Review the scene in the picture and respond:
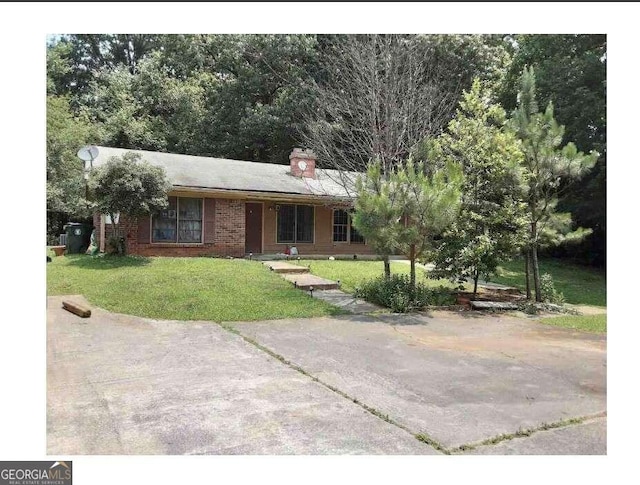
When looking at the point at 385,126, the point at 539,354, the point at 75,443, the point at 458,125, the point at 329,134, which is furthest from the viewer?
the point at 329,134

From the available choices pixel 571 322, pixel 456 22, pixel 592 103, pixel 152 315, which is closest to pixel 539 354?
pixel 571 322

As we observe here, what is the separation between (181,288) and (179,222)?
5.13m

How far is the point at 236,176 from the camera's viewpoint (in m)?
15.5

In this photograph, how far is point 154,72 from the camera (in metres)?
26.8

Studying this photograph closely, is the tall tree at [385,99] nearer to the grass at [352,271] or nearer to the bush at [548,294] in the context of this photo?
the grass at [352,271]

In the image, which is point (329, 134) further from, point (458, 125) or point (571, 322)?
point (571, 322)

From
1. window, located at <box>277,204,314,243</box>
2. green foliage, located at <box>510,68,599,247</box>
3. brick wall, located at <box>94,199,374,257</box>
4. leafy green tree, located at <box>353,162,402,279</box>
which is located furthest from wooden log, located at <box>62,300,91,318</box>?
window, located at <box>277,204,314,243</box>

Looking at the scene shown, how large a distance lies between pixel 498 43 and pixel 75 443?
942 inches

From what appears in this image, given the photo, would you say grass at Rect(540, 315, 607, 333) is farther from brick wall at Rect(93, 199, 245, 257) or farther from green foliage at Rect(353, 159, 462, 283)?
brick wall at Rect(93, 199, 245, 257)

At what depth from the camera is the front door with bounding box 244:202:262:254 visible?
15.3m

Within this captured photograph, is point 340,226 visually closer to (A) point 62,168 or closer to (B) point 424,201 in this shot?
(B) point 424,201

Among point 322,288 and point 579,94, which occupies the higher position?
point 579,94

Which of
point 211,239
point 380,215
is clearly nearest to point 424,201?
point 380,215

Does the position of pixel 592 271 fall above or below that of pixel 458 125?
below
